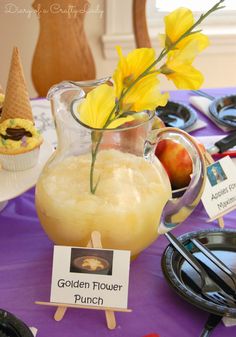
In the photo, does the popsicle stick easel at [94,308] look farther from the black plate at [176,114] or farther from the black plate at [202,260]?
the black plate at [176,114]

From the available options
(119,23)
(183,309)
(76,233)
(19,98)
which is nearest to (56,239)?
(76,233)

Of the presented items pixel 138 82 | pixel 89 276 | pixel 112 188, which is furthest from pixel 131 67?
pixel 89 276

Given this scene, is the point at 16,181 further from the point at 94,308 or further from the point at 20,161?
the point at 94,308

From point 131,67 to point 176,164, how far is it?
35 centimetres

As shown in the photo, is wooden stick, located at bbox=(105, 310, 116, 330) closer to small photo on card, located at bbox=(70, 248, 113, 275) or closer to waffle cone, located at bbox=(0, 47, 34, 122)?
small photo on card, located at bbox=(70, 248, 113, 275)

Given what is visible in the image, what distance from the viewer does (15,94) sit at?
45.2 inches

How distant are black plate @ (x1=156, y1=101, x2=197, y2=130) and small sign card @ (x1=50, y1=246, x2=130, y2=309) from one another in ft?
Answer: 2.21

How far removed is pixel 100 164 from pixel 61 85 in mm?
161

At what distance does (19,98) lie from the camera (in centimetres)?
116

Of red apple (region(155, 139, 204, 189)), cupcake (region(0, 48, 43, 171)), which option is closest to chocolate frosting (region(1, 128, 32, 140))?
cupcake (region(0, 48, 43, 171))

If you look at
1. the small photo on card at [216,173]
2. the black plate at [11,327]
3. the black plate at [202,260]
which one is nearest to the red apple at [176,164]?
the small photo on card at [216,173]

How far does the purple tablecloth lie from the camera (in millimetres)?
790

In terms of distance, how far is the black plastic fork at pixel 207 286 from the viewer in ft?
2.66

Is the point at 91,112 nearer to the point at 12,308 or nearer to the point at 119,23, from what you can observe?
the point at 12,308
